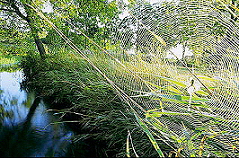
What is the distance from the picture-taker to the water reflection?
0.62 metres

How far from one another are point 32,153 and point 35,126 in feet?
0.90

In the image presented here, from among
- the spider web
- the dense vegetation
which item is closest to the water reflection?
the dense vegetation

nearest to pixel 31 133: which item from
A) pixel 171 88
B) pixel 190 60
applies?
pixel 171 88

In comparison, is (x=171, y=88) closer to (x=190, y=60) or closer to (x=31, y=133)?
(x=190, y=60)

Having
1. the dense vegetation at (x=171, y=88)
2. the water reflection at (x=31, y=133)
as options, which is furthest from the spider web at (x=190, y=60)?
the water reflection at (x=31, y=133)

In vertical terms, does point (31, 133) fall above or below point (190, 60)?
below

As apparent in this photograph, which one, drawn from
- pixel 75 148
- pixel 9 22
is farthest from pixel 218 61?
pixel 9 22

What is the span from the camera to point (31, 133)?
2.52 ft

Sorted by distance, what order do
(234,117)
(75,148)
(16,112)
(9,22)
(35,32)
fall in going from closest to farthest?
(234,117) < (75,148) < (16,112) < (35,32) < (9,22)

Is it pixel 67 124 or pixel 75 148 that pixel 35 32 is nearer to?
pixel 67 124

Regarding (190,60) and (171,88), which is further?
Answer: (190,60)

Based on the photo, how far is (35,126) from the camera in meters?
0.85

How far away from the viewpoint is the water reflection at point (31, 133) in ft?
2.03

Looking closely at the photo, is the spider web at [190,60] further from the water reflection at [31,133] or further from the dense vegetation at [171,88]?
the water reflection at [31,133]
